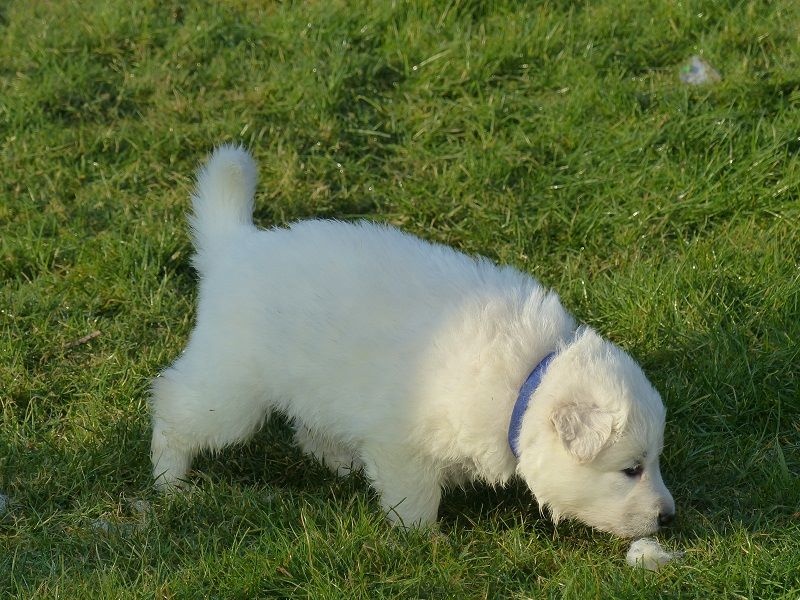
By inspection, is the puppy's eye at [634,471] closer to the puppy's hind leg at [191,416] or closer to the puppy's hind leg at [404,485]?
the puppy's hind leg at [404,485]

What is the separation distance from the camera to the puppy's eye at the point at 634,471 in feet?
10.9

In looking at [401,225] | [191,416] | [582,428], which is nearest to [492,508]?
[582,428]

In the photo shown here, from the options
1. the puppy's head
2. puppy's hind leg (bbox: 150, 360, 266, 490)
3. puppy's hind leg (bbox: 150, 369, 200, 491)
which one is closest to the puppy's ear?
the puppy's head

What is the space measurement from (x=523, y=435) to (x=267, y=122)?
2.55 m

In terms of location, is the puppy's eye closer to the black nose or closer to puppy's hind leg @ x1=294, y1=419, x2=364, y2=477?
the black nose

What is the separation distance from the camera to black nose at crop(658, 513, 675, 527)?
3355mm

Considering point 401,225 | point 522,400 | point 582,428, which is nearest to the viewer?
point 582,428

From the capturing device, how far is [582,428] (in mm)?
3174

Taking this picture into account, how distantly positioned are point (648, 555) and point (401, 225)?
6.84 ft

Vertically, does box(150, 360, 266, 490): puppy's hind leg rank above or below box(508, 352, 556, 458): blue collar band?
below

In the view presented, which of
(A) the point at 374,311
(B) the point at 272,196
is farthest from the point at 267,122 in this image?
(A) the point at 374,311

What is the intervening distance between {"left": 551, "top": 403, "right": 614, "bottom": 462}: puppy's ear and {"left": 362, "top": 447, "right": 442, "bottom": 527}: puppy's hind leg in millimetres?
494

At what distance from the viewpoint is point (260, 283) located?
364cm

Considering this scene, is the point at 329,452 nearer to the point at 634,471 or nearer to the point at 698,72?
the point at 634,471
